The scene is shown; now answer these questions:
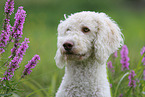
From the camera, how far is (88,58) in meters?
3.39

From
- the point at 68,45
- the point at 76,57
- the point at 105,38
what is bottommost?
the point at 76,57

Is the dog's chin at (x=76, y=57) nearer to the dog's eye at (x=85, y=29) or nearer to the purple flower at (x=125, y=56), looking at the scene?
the dog's eye at (x=85, y=29)

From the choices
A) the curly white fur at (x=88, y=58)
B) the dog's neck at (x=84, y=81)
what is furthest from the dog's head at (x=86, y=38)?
the dog's neck at (x=84, y=81)

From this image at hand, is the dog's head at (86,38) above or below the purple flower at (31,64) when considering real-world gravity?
above

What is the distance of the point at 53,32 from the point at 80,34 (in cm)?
839

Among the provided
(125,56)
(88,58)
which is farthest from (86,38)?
(125,56)

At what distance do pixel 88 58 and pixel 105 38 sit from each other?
0.37m

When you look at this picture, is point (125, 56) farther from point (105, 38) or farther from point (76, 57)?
point (76, 57)

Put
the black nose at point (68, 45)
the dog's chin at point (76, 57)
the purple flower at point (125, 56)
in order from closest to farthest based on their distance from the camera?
the black nose at point (68, 45) → the dog's chin at point (76, 57) → the purple flower at point (125, 56)

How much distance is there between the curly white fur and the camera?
329 cm

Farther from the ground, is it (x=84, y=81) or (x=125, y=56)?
(x=125, y=56)

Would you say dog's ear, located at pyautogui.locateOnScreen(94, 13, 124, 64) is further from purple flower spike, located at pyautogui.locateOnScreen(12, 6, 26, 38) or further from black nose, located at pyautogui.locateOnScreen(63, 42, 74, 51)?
purple flower spike, located at pyautogui.locateOnScreen(12, 6, 26, 38)

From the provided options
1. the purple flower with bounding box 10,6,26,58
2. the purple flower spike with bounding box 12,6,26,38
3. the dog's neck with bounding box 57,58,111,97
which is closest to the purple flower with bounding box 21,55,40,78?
the purple flower with bounding box 10,6,26,58

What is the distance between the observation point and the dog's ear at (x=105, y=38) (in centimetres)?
329
